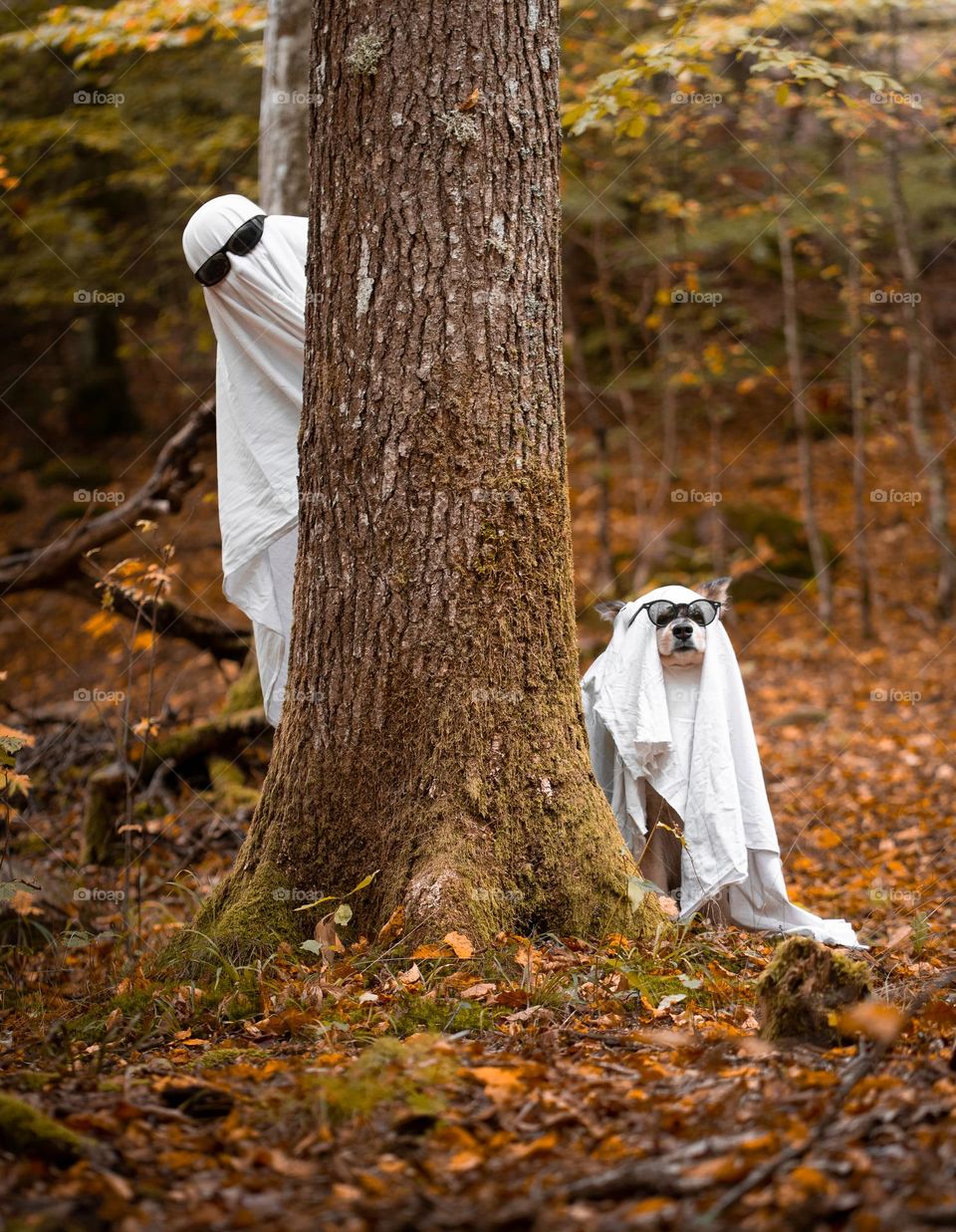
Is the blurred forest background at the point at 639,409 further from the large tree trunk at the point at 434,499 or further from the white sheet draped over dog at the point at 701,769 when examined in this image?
the large tree trunk at the point at 434,499

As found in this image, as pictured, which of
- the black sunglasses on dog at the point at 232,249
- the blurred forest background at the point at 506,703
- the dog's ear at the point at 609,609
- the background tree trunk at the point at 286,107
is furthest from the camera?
the background tree trunk at the point at 286,107

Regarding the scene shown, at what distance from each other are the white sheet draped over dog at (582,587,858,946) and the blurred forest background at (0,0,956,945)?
1.96ft

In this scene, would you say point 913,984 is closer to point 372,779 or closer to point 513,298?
point 372,779

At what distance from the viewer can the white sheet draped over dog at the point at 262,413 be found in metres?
4.46

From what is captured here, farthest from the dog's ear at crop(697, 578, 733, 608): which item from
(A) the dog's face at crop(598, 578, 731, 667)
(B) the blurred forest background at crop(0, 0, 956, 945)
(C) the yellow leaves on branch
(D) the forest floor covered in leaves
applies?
(C) the yellow leaves on branch

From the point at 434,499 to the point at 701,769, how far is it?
1654 mm

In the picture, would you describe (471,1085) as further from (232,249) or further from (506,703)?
(232,249)

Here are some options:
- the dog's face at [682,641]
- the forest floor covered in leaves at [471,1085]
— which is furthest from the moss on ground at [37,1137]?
the dog's face at [682,641]

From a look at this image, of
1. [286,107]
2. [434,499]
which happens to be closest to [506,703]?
[434,499]

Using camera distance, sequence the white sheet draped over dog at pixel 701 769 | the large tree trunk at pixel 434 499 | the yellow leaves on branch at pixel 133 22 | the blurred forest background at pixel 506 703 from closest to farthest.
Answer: the blurred forest background at pixel 506 703 → the large tree trunk at pixel 434 499 → the white sheet draped over dog at pixel 701 769 → the yellow leaves on branch at pixel 133 22

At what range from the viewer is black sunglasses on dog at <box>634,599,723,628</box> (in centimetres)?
443

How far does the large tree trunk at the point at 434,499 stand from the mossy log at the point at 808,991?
0.83 metres

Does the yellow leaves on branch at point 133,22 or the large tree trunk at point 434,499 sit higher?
Answer: the yellow leaves on branch at point 133,22

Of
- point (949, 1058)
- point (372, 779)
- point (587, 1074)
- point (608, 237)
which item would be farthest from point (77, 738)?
point (608, 237)
